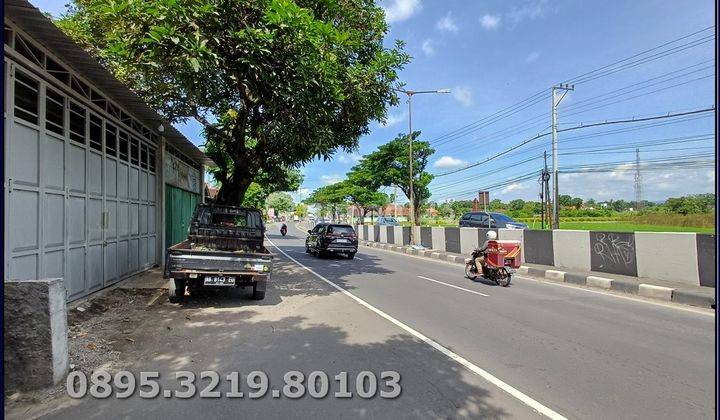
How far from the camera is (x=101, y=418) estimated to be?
370cm

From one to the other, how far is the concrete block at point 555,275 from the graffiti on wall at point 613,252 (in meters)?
1.20

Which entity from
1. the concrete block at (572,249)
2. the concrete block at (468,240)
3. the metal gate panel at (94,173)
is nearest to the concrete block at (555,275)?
the concrete block at (572,249)

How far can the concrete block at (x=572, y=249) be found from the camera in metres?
13.7

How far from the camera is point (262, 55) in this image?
743 centimetres

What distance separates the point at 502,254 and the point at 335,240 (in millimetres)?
9090

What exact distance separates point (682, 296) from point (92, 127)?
13.1m

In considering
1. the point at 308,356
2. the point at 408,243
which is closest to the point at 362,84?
the point at 308,356

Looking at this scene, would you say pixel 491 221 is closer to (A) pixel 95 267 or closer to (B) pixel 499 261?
(B) pixel 499 261

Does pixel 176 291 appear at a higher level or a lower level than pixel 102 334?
higher

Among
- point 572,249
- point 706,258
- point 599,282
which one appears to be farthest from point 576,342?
point 572,249

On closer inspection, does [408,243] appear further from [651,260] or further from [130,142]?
[130,142]

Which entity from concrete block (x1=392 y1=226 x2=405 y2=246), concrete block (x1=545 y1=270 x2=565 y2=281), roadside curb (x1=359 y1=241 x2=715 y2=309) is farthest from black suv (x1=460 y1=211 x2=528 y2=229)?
concrete block (x1=545 y1=270 x2=565 y2=281)

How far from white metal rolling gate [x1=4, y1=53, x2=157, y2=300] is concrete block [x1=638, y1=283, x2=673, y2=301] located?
1224 cm

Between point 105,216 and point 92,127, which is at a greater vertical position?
point 92,127
